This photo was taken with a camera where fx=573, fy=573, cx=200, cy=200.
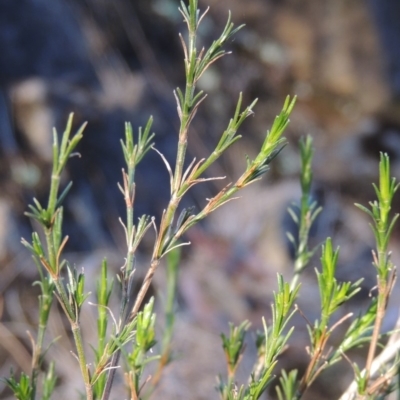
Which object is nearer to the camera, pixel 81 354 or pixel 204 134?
pixel 81 354

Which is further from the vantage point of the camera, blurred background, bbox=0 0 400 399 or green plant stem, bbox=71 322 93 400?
blurred background, bbox=0 0 400 399

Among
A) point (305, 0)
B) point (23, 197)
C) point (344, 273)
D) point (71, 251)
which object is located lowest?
point (344, 273)

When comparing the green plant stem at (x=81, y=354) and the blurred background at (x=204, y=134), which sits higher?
the green plant stem at (x=81, y=354)

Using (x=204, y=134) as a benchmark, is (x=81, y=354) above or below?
above

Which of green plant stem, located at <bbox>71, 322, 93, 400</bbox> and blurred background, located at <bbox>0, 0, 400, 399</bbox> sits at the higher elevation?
green plant stem, located at <bbox>71, 322, 93, 400</bbox>

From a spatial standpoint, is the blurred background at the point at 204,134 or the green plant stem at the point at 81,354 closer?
the green plant stem at the point at 81,354

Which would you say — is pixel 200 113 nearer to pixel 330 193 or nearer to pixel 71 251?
pixel 330 193

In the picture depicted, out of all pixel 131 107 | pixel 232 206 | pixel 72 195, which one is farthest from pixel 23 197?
pixel 232 206

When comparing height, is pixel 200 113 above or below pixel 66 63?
below
